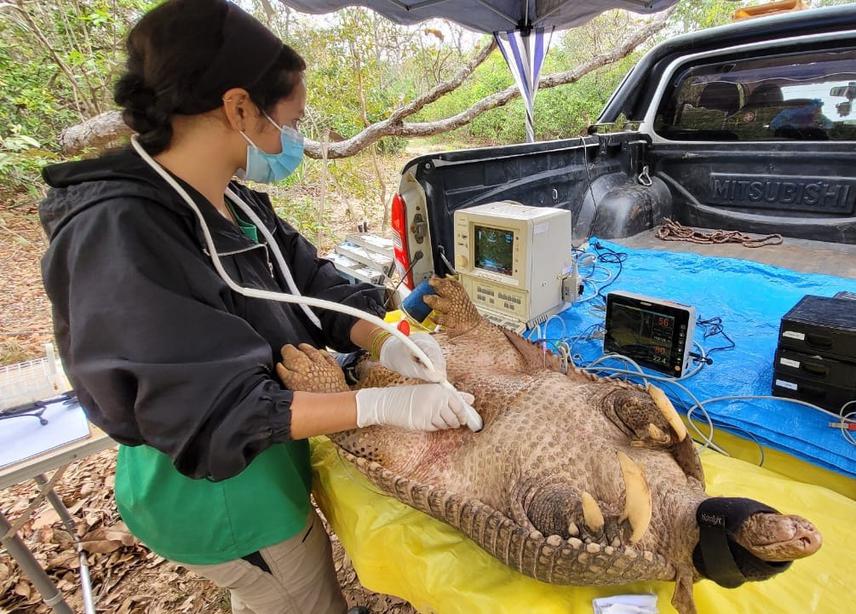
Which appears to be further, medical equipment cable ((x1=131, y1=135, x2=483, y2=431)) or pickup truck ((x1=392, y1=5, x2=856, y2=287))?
pickup truck ((x1=392, y1=5, x2=856, y2=287))

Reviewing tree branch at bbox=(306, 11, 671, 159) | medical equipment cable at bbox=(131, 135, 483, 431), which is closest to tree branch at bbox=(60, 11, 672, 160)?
tree branch at bbox=(306, 11, 671, 159)

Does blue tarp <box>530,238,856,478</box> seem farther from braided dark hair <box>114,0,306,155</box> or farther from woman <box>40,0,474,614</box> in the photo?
braided dark hair <box>114,0,306,155</box>

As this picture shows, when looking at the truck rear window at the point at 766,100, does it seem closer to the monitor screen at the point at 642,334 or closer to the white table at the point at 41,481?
the monitor screen at the point at 642,334

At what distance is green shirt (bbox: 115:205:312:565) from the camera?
1.03 meters

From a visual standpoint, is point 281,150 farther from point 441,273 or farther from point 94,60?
point 94,60

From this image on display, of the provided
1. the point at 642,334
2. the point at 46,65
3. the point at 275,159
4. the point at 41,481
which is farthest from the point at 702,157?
the point at 46,65

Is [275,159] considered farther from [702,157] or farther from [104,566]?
[702,157]

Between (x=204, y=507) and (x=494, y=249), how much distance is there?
4.77ft

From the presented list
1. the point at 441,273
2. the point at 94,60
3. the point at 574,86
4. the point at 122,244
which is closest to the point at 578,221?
the point at 441,273

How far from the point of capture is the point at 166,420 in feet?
2.69

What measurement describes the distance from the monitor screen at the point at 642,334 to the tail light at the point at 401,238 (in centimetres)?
101

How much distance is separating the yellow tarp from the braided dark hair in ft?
3.41

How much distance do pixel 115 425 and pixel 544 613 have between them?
0.97 meters

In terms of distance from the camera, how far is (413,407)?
3.46 ft
